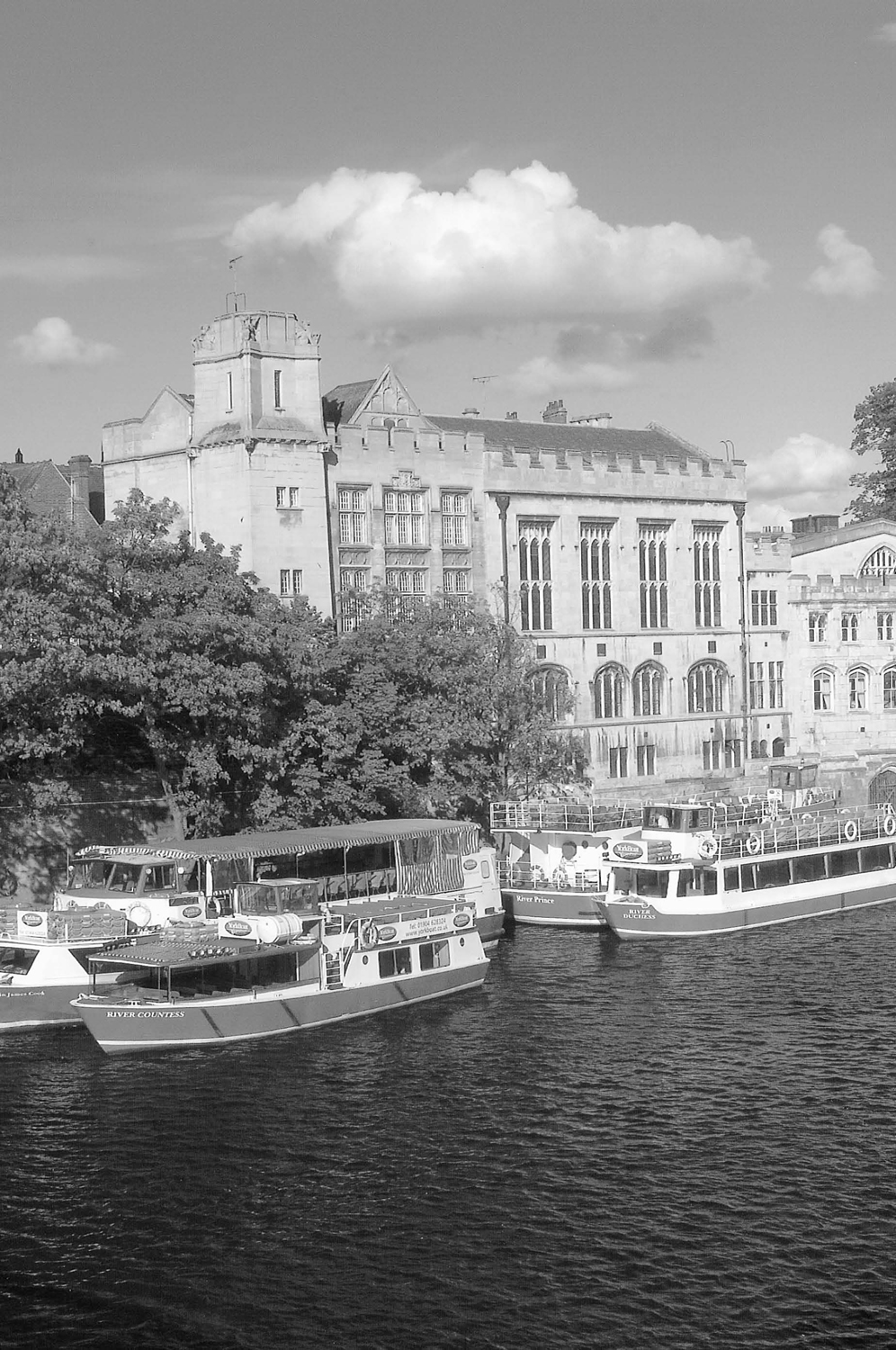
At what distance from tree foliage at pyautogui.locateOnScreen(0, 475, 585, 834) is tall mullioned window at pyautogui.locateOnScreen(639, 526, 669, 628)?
18.2m

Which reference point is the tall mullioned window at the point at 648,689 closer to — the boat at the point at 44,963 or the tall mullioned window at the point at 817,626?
the tall mullioned window at the point at 817,626

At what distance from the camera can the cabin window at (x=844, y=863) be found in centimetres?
7475

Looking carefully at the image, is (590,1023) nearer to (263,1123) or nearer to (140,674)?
(263,1123)

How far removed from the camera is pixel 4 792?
64.1m

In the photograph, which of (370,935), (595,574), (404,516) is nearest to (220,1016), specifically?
Result: (370,935)

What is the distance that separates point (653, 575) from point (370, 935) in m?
45.9

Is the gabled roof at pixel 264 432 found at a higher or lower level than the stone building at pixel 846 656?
higher

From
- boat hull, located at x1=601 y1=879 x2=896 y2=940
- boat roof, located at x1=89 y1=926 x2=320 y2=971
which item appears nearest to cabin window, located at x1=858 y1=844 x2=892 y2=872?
boat hull, located at x1=601 y1=879 x2=896 y2=940

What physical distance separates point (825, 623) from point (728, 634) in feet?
28.1

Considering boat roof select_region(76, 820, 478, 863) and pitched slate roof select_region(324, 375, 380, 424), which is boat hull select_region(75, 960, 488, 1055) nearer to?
boat roof select_region(76, 820, 478, 863)

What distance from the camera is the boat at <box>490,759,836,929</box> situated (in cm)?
7062

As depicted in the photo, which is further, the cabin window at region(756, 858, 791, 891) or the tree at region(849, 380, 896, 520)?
the tree at region(849, 380, 896, 520)

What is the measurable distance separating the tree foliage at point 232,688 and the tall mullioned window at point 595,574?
13926 mm

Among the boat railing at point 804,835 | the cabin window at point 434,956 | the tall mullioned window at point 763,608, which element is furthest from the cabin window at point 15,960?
the tall mullioned window at point 763,608
